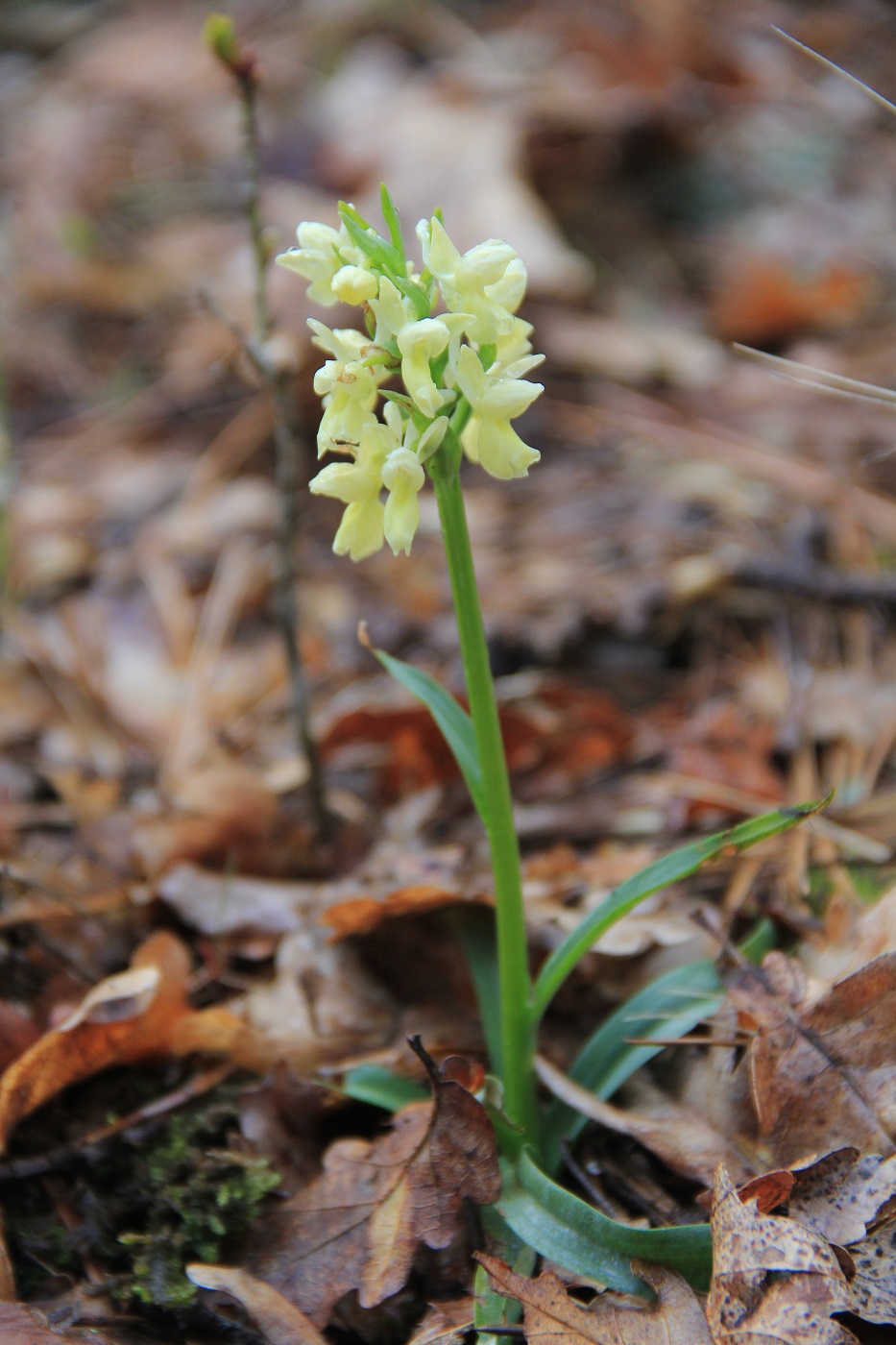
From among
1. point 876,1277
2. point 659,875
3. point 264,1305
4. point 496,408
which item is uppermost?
point 496,408

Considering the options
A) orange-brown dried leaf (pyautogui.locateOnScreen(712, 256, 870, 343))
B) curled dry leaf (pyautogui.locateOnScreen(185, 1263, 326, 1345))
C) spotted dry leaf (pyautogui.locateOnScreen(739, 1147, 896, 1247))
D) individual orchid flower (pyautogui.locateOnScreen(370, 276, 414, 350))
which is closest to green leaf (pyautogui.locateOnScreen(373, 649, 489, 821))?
individual orchid flower (pyautogui.locateOnScreen(370, 276, 414, 350))

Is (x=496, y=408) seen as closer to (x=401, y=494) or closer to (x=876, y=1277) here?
(x=401, y=494)

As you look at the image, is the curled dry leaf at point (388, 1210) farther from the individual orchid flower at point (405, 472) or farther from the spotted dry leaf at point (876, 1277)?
the individual orchid flower at point (405, 472)

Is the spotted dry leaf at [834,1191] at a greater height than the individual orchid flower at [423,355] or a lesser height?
lesser

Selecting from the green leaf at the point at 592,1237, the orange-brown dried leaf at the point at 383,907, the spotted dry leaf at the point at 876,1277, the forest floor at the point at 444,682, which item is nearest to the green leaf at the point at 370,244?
the forest floor at the point at 444,682

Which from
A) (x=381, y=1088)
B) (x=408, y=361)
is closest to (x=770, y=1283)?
(x=381, y=1088)
